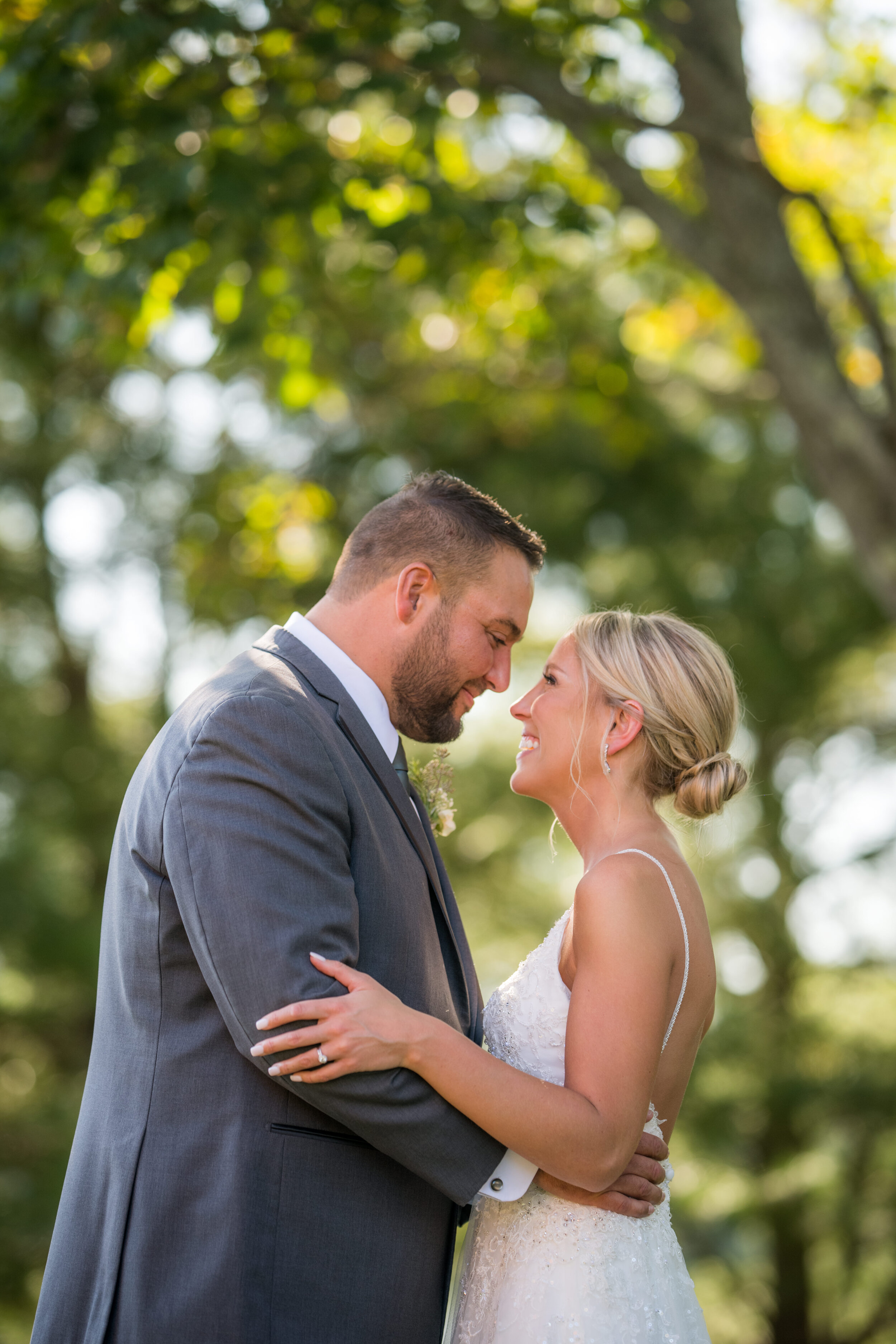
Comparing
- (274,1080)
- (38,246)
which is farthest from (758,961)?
(274,1080)

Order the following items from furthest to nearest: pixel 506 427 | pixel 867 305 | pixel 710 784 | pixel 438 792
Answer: pixel 506 427 → pixel 867 305 → pixel 438 792 → pixel 710 784

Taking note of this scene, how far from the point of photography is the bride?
211 cm

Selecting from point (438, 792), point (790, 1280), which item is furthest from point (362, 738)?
point (790, 1280)

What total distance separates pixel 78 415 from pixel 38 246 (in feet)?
21.1

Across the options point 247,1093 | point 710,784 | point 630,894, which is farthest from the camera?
point 710,784

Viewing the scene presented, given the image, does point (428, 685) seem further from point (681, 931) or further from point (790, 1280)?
point (790, 1280)

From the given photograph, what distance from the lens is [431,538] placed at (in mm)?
2672

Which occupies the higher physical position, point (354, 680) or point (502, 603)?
point (502, 603)

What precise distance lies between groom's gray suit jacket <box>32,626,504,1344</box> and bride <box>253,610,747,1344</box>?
85 millimetres

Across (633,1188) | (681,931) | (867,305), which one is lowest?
(633,1188)

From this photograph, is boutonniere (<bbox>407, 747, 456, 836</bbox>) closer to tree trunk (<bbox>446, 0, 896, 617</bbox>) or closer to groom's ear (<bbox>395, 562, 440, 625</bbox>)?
groom's ear (<bbox>395, 562, 440, 625</bbox>)

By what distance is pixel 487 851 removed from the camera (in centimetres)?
1112

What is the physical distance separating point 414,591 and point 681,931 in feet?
3.12

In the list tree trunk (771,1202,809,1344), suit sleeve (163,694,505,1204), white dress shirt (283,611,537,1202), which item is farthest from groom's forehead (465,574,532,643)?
tree trunk (771,1202,809,1344)
